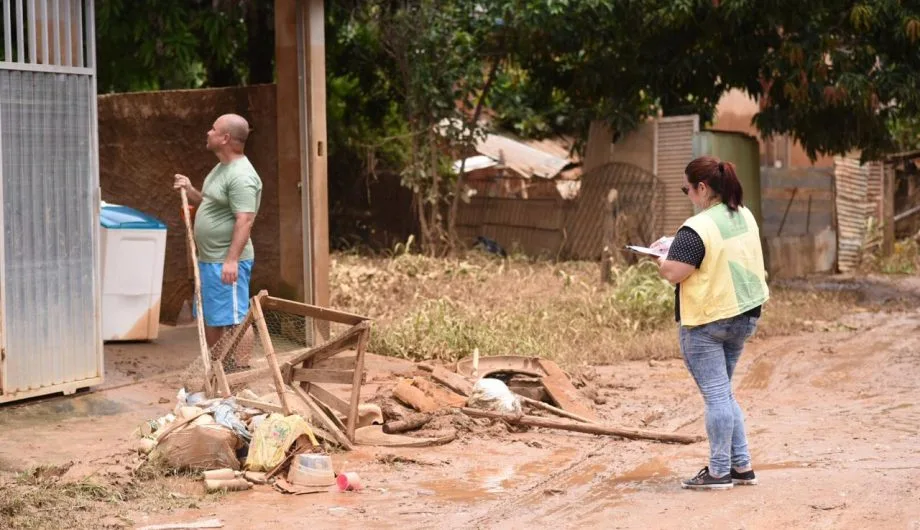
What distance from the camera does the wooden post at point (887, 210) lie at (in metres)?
18.3

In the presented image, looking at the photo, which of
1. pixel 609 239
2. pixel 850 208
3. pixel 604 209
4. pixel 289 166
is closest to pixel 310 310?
pixel 289 166

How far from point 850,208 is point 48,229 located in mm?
13646

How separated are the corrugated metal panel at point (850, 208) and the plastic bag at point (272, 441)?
43.4 ft

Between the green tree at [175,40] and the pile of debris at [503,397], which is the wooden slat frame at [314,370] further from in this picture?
the green tree at [175,40]

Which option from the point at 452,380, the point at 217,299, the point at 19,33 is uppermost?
the point at 19,33

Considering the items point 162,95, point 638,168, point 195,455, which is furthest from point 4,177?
point 638,168

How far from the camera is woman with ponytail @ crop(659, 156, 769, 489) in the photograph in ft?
18.8

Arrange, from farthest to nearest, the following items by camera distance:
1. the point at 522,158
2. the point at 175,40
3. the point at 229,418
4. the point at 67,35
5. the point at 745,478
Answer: the point at 522,158, the point at 175,40, the point at 67,35, the point at 229,418, the point at 745,478

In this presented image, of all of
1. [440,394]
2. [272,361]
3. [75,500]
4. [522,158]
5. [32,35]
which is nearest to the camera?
[75,500]

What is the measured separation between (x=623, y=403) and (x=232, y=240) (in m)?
2.96

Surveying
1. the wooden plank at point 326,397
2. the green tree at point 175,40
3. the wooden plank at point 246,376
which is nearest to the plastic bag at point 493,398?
the wooden plank at point 326,397

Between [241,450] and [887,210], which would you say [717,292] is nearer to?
[241,450]

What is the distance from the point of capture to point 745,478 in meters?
5.93

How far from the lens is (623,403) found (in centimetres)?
834
